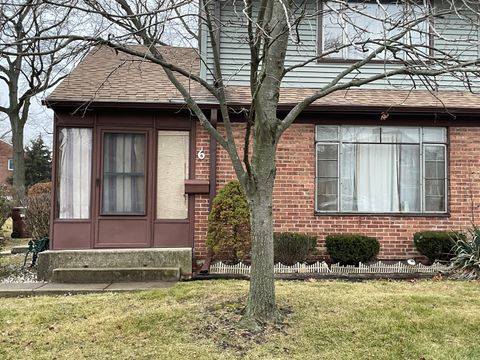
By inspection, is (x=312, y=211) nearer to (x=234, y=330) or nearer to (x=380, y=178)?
(x=380, y=178)

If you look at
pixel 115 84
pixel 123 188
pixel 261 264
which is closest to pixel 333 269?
pixel 261 264

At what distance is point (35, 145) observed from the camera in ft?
116

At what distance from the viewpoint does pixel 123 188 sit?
27.3ft

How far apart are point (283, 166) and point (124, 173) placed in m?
2.94

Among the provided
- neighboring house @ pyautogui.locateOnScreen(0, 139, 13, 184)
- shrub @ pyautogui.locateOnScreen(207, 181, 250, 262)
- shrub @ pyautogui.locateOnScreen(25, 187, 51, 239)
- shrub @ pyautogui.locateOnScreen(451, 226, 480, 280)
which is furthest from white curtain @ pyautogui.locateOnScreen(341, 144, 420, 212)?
neighboring house @ pyautogui.locateOnScreen(0, 139, 13, 184)

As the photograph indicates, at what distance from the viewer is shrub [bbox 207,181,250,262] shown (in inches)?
299

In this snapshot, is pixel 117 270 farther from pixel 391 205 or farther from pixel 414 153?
pixel 414 153

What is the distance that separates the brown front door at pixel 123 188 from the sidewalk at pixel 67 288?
1.19 meters

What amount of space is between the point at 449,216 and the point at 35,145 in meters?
33.3

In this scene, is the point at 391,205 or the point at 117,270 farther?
the point at 391,205

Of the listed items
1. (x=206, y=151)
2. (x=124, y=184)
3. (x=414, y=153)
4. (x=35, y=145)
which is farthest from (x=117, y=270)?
(x=35, y=145)

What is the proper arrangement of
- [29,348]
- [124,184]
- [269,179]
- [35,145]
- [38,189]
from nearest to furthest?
1. [29,348]
2. [269,179]
3. [124,184]
4. [38,189]
5. [35,145]

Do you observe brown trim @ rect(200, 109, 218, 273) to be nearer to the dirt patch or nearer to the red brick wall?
the red brick wall

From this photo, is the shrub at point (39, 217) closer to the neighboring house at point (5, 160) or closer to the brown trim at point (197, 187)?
the brown trim at point (197, 187)
